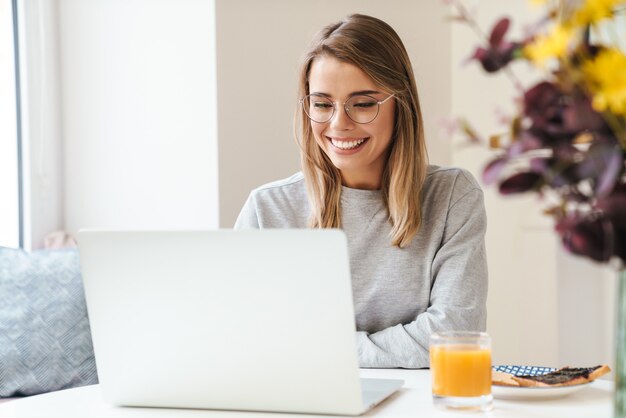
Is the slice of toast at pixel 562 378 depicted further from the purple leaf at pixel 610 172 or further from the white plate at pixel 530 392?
the purple leaf at pixel 610 172

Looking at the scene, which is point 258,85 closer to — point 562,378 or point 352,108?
point 352,108

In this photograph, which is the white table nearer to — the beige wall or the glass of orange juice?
the glass of orange juice

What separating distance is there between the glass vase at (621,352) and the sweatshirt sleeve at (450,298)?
0.87 metres

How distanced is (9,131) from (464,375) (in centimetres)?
197

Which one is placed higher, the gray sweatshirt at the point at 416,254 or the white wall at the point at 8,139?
the white wall at the point at 8,139

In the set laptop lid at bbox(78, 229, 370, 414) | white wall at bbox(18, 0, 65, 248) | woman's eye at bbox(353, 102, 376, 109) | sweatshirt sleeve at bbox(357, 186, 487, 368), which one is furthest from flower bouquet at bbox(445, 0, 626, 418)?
white wall at bbox(18, 0, 65, 248)

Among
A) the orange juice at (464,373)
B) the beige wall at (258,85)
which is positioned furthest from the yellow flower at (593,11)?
the beige wall at (258,85)

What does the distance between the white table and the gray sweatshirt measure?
0.39 meters

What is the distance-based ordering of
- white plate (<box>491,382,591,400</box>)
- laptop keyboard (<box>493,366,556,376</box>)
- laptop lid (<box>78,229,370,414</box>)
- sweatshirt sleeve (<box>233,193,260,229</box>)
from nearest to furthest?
laptop lid (<box>78,229,370,414</box>) < white plate (<box>491,382,591,400</box>) < laptop keyboard (<box>493,366,556,376</box>) < sweatshirt sleeve (<box>233,193,260,229</box>)

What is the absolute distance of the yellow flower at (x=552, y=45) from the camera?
0.67 meters

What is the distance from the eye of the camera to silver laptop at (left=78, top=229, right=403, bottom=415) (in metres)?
1.09

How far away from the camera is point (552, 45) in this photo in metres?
0.67

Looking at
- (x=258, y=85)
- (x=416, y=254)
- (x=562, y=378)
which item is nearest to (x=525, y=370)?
(x=562, y=378)

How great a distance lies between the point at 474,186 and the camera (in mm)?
1951
